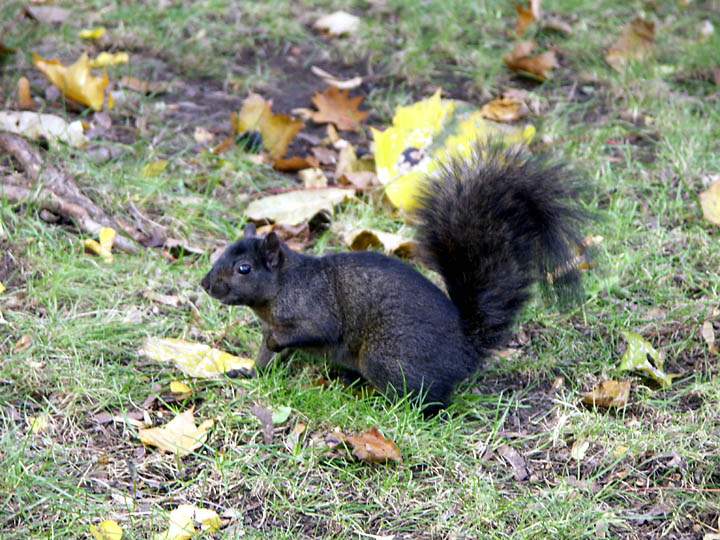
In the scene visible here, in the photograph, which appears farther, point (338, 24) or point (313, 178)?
point (338, 24)

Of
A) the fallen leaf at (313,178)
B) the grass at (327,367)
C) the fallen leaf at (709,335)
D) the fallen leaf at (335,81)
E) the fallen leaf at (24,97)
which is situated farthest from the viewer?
the fallen leaf at (335,81)

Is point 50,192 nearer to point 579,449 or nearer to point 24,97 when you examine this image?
point 24,97

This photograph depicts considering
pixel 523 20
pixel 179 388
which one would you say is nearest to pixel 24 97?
pixel 179 388

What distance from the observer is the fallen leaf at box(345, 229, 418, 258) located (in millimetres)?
3771

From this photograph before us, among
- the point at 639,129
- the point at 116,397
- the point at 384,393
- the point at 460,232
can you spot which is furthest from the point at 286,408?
the point at 639,129

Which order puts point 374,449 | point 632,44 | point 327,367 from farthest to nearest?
point 632,44, point 327,367, point 374,449

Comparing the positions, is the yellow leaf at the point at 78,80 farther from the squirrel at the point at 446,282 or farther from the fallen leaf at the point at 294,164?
the squirrel at the point at 446,282

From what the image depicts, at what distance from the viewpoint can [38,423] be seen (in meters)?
2.87

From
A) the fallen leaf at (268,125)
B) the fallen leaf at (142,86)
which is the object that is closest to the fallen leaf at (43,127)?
the fallen leaf at (142,86)

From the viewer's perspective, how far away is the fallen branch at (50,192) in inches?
147

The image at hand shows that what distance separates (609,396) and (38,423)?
5.31ft

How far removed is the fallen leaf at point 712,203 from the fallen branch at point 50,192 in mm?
2092

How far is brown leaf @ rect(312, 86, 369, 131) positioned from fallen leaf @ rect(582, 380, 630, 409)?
198 cm

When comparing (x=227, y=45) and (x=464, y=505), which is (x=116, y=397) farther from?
(x=227, y=45)
